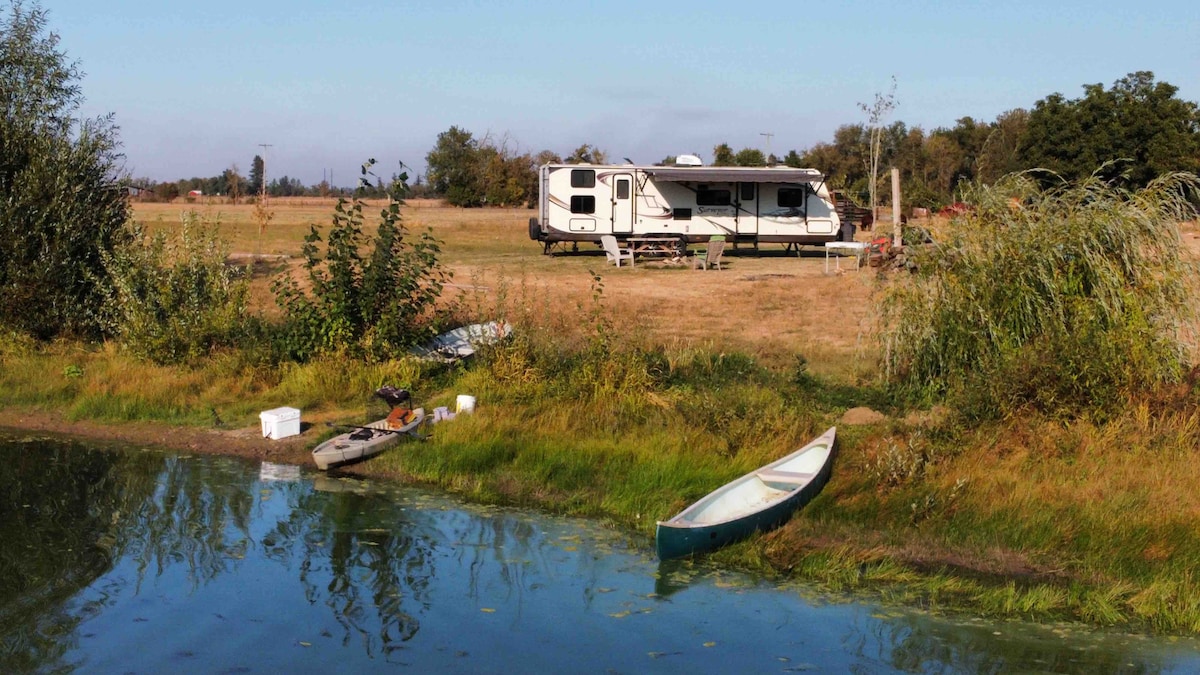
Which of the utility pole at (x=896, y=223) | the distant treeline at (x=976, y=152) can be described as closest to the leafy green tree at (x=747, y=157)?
the distant treeline at (x=976, y=152)

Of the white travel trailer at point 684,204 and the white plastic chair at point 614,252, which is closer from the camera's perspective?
the white plastic chair at point 614,252

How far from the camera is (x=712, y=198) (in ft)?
103

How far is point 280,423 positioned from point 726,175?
18.4m

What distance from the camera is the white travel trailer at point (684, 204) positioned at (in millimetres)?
30641

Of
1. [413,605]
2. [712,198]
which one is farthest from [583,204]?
[413,605]

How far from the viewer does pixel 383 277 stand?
1648 cm

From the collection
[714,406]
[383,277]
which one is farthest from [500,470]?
[383,277]

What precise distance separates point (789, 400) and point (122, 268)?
10.0 m

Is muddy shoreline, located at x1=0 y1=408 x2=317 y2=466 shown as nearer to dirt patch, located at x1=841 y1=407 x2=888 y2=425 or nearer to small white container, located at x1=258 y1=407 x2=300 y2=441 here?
small white container, located at x1=258 y1=407 x2=300 y2=441

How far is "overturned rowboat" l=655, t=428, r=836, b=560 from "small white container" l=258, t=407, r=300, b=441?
581 centimetres

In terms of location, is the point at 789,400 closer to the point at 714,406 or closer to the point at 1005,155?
the point at 714,406

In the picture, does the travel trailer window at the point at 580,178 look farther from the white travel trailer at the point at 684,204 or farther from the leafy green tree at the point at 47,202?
the leafy green tree at the point at 47,202

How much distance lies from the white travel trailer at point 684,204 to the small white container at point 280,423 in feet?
55.4

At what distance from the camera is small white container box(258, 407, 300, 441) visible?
14.4m
